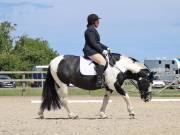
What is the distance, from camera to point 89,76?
13.7 metres

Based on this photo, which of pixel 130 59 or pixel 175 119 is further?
pixel 130 59

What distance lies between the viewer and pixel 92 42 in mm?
13406

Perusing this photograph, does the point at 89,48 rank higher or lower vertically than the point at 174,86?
higher

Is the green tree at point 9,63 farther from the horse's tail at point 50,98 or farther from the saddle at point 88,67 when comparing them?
the saddle at point 88,67

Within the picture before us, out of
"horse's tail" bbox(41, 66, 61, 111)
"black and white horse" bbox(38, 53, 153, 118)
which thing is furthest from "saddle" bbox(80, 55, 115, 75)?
"horse's tail" bbox(41, 66, 61, 111)

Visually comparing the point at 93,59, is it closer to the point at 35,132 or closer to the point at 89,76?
the point at 89,76

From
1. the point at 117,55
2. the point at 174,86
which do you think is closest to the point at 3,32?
the point at 174,86

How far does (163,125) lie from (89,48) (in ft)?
10.4

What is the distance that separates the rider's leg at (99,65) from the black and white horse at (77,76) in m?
0.12

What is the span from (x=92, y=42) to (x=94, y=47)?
14 centimetres

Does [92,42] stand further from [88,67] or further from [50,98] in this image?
[50,98]

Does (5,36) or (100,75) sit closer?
(100,75)

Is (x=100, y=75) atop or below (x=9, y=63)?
atop

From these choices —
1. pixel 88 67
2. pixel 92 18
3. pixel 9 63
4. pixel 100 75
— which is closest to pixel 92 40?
pixel 92 18
